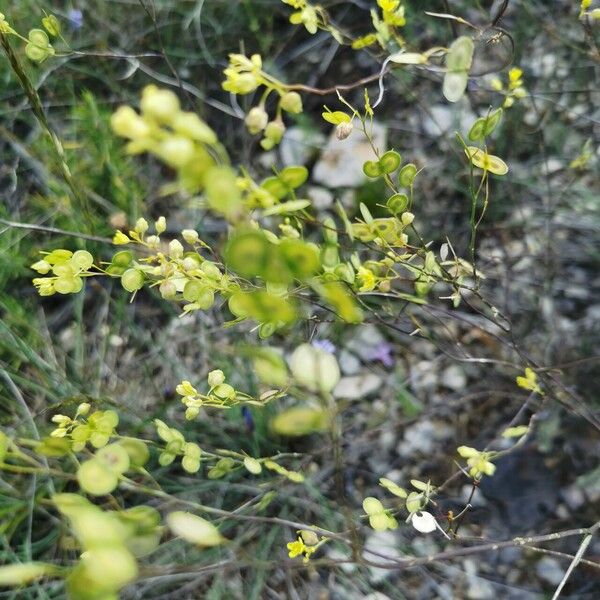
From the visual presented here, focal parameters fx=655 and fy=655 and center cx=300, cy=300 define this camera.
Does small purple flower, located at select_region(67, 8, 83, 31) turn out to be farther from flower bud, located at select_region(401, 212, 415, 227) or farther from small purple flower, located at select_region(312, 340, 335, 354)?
flower bud, located at select_region(401, 212, 415, 227)

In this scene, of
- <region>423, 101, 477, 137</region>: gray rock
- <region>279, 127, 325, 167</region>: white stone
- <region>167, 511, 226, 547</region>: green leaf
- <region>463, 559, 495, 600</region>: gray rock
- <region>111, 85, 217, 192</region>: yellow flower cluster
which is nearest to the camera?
<region>111, 85, 217, 192</region>: yellow flower cluster

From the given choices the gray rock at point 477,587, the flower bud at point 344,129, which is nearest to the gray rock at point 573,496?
the gray rock at point 477,587

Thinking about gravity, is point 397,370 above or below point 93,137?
below

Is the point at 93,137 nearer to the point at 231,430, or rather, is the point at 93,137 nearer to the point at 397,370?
the point at 231,430

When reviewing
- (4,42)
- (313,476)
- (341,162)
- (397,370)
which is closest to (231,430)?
(313,476)

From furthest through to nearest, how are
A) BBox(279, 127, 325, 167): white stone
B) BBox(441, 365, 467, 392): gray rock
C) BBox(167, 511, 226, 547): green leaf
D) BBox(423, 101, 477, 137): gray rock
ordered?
BBox(279, 127, 325, 167): white stone, BBox(423, 101, 477, 137): gray rock, BBox(441, 365, 467, 392): gray rock, BBox(167, 511, 226, 547): green leaf

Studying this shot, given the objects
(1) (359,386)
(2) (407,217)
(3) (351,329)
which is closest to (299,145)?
(3) (351,329)

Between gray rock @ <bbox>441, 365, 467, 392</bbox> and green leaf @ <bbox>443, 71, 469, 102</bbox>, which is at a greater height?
green leaf @ <bbox>443, 71, 469, 102</bbox>

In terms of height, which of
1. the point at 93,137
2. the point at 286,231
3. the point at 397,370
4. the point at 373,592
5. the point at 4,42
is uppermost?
the point at 4,42

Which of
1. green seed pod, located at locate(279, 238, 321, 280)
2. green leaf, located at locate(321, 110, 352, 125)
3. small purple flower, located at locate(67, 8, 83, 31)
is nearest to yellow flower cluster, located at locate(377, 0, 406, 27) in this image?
green leaf, located at locate(321, 110, 352, 125)

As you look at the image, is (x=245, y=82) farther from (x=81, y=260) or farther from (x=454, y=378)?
(x=454, y=378)
